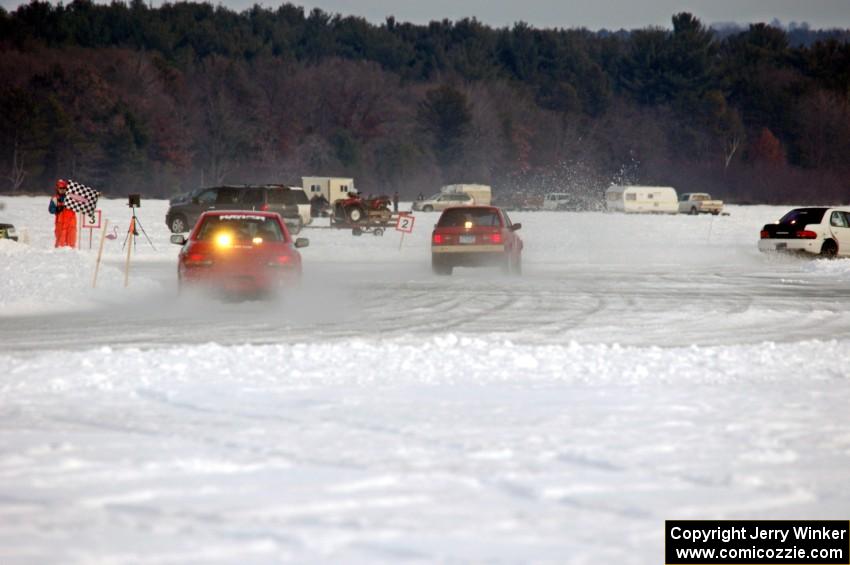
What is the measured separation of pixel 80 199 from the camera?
23.5 m

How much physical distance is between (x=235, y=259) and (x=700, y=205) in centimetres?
6389

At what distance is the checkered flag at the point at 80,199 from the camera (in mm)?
23453

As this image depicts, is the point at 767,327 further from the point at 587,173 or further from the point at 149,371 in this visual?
the point at 587,173

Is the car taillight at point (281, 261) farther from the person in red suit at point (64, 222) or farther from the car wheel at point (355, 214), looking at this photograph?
the car wheel at point (355, 214)

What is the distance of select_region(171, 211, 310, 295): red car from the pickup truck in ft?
200

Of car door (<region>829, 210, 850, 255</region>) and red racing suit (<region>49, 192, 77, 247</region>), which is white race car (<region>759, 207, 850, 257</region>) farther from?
red racing suit (<region>49, 192, 77, 247</region>)

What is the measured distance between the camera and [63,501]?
248 inches

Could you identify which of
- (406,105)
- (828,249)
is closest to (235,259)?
(828,249)

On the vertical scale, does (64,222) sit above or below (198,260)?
above

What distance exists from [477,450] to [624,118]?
13140 cm

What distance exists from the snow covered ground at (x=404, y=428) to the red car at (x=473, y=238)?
269 inches

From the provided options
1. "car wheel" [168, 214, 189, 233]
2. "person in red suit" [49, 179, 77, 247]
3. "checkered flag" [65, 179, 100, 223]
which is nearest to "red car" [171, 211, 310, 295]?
"checkered flag" [65, 179, 100, 223]

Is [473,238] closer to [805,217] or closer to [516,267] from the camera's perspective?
[516,267]

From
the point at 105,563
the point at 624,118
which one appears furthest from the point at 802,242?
the point at 624,118
